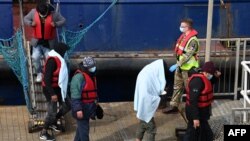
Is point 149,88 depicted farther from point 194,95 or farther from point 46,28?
point 46,28

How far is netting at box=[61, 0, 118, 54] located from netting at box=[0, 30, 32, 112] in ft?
2.54

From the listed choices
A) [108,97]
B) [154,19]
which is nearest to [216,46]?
[154,19]

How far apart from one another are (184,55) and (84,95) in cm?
169

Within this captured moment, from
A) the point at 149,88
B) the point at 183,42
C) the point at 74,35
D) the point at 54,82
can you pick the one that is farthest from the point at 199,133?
the point at 74,35

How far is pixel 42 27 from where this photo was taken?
351 inches

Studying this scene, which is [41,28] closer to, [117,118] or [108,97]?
[117,118]

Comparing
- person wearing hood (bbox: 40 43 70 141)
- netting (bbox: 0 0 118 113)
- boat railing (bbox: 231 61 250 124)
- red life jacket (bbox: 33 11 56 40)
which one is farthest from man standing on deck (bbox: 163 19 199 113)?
netting (bbox: 0 0 118 113)

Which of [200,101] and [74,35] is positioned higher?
[74,35]

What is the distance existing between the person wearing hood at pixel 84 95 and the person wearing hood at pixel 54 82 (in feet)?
1.58

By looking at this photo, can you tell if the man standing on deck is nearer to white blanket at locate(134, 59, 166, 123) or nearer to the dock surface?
the dock surface

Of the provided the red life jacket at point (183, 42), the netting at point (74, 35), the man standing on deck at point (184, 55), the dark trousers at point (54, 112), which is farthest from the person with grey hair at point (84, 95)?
the netting at point (74, 35)

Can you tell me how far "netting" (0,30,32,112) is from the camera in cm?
909

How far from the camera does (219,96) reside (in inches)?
384

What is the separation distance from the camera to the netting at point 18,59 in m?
9.09
